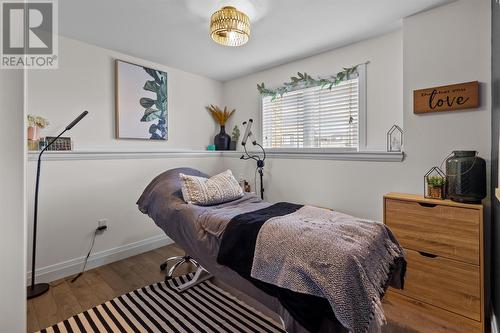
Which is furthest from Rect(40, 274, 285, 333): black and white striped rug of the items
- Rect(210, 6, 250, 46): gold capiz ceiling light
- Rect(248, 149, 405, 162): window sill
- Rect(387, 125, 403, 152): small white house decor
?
Rect(210, 6, 250, 46): gold capiz ceiling light

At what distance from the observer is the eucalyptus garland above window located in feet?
8.25

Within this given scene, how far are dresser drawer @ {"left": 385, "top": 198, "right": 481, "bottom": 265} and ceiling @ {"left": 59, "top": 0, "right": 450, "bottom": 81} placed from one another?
1.51 metres

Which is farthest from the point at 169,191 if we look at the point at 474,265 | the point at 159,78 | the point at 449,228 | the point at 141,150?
the point at 474,265

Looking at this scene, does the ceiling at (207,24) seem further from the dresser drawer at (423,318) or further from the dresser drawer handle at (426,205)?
the dresser drawer at (423,318)

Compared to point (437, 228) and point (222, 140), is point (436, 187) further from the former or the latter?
point (222, 140)

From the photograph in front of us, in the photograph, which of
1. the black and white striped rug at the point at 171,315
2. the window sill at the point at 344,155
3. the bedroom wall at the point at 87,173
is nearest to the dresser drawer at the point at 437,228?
the window sill at the point at 344,155

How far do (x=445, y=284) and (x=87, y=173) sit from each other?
3.15 meters

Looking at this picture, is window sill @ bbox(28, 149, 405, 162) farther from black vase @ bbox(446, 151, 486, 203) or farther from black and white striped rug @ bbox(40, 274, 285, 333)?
black and white striped rug @ bbox(40, 274, 285, 333)

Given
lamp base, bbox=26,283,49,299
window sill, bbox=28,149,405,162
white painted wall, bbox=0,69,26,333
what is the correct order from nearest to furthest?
white painted wall, bbox=0,69,26,333 < lamp base, bbox=26,283,49,299 < window sill, bbox=28,149,405,162

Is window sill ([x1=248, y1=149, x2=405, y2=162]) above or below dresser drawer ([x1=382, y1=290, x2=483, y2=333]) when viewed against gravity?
above

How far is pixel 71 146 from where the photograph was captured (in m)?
2.31

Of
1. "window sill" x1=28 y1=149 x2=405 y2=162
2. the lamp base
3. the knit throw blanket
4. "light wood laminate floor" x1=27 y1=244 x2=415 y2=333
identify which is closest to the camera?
the knit throw blanket

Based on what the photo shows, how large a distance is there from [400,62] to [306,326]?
7.54 ft

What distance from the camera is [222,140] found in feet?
11.8
